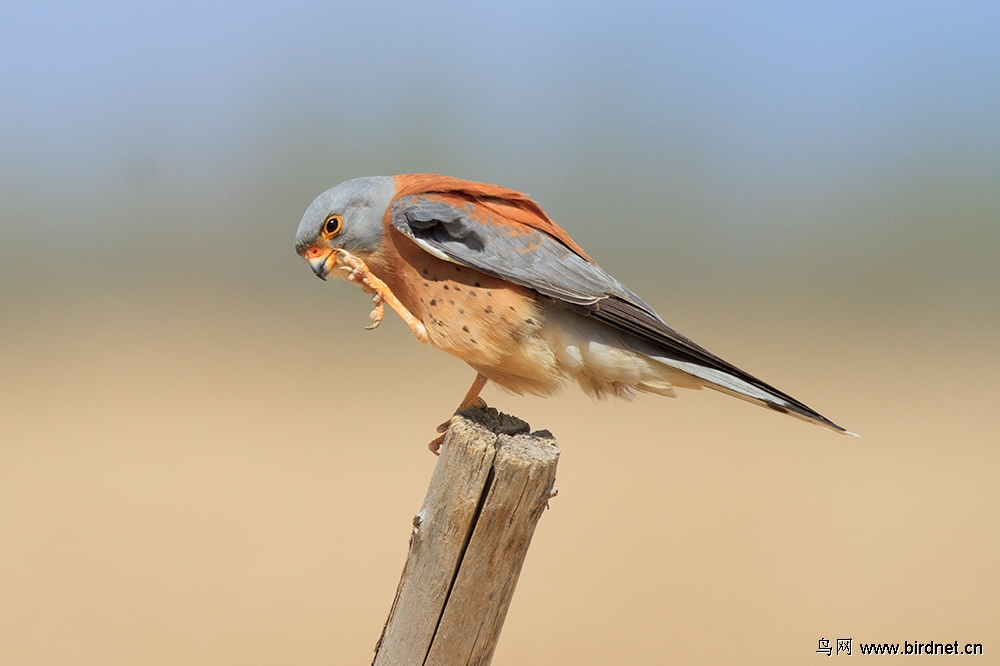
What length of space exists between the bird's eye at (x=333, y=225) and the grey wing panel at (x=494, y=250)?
8.0 inches

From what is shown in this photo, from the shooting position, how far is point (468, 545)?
2.32 meters

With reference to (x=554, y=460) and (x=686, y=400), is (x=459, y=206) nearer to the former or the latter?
(x=554, y=460)

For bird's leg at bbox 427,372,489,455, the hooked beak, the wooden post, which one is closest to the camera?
the wooden post

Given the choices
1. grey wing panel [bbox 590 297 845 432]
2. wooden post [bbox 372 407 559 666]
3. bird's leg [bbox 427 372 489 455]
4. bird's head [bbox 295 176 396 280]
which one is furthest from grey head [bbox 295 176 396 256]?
wooden post [bbox 372 407 559 666]

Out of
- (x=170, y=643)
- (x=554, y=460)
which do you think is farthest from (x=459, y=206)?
(x=170, y=643)

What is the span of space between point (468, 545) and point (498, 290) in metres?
1.00

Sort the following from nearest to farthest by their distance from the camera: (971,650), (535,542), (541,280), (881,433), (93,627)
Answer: (541,280) < (971,650) < (93,627) < (535,542) < (881,433)

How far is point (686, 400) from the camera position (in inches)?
414

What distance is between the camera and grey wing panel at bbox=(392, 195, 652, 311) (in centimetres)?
298

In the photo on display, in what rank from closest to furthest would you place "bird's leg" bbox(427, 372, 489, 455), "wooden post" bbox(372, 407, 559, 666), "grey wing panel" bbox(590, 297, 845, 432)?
"wooden post" bbox(372, 407, 559, 666), "grey wing panel" bbox(590, 297, 845, 432), "bird's leg" bbox(427, 372, 489, 455)

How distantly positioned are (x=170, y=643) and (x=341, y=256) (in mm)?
3982

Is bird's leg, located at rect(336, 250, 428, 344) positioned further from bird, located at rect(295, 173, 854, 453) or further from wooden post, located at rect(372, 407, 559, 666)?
wooden post, located at rect(372, 407, 559, 666)

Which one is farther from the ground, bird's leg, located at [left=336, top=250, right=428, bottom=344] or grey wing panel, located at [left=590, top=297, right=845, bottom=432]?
grey wing panel, located at [left=590, top=297, right=845, bottom=432]

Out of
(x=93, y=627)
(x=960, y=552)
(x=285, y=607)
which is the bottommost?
(x=93, y=627)
